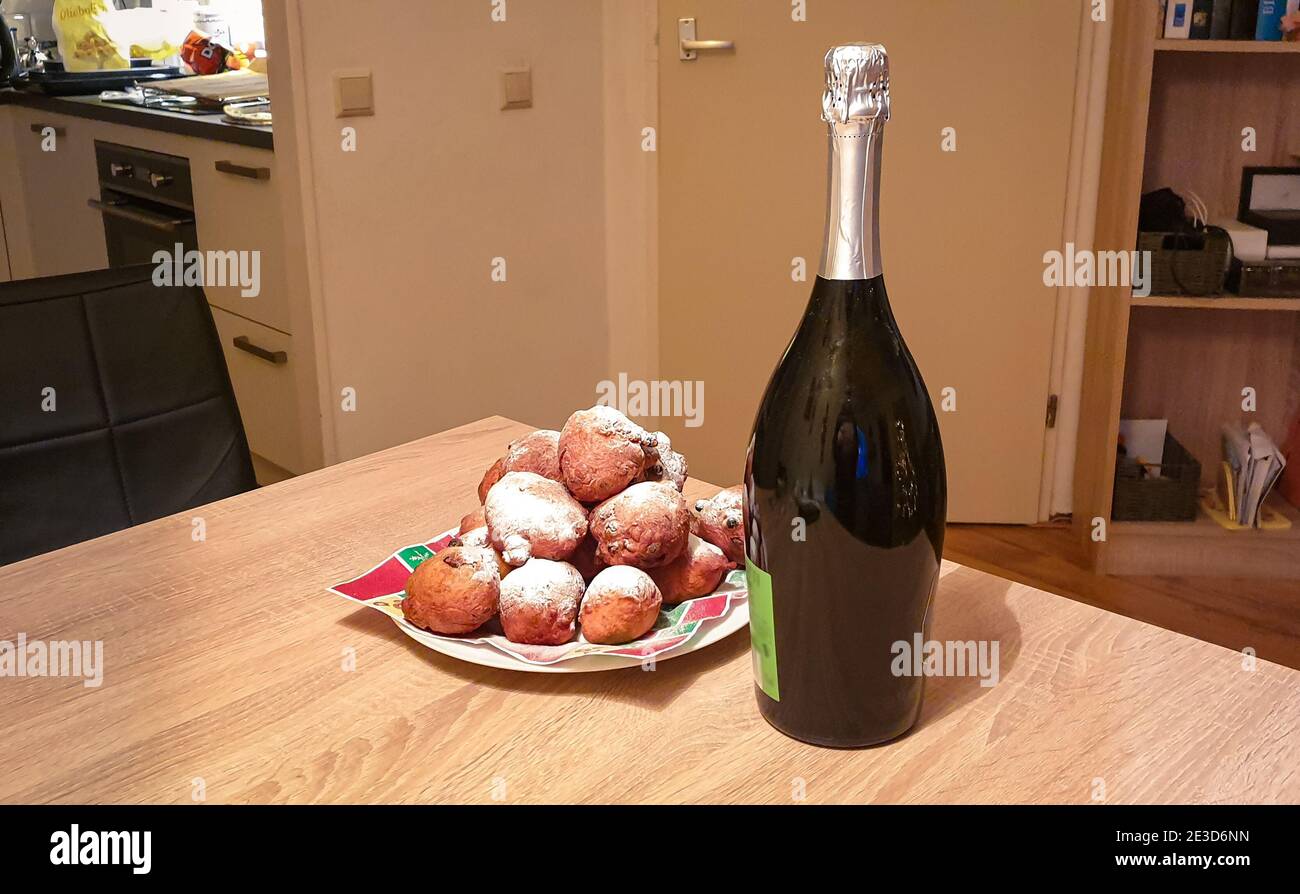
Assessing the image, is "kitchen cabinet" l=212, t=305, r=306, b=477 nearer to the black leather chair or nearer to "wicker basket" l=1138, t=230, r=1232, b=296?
the black leather chair

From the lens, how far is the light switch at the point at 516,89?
259cm

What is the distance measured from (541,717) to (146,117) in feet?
7.93

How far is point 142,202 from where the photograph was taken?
292cm

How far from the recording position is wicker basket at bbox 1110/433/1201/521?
263 centimetres

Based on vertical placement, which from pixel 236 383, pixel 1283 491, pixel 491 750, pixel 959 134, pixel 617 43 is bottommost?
pixel 1283 491

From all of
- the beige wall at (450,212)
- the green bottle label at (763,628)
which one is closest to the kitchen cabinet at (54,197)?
the beige wall at (450,212)

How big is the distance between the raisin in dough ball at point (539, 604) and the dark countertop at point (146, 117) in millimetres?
1844

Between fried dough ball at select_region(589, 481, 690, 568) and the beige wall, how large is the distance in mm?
1733

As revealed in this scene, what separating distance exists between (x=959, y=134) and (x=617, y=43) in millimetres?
797

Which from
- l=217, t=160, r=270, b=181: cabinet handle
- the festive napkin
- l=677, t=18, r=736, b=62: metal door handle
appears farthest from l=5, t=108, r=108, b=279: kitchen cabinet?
the festive napkin

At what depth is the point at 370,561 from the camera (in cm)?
99
